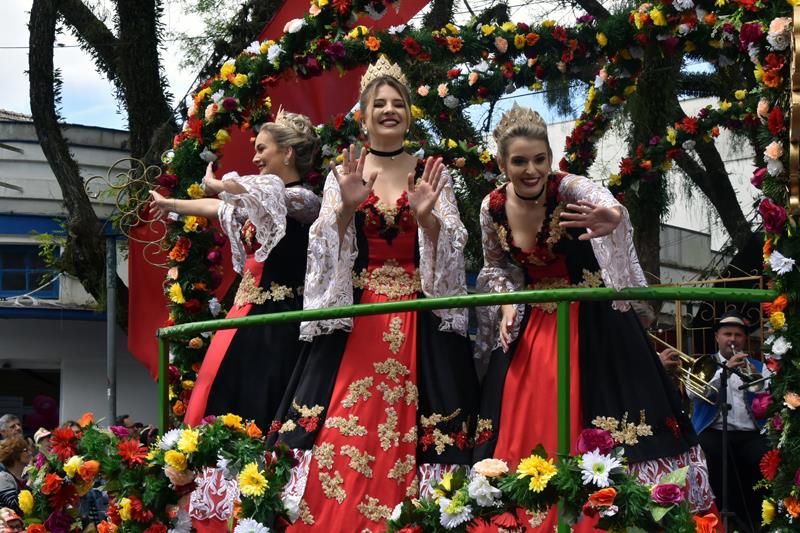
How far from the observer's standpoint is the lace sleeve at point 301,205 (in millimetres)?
5722

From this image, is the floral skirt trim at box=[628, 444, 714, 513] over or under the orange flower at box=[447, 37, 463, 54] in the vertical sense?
under

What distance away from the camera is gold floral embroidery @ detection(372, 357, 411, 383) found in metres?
4.93

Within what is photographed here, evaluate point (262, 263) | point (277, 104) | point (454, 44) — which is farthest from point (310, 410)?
point (277, 104)

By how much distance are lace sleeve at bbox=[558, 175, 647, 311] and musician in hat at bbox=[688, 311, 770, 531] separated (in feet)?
4.23

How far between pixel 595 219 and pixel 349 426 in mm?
1205

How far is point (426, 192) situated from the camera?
4.95 metres

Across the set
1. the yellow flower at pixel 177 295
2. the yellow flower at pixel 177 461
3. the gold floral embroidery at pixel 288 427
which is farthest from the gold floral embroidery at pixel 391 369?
the yellow flower at pixel 177 295

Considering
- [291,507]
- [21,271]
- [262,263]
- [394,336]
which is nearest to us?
[291,507]

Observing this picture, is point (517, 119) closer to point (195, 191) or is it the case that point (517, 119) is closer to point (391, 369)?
point (391, 369)

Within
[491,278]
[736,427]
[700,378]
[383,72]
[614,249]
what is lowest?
[736,427]

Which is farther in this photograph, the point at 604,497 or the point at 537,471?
the point at 537,471

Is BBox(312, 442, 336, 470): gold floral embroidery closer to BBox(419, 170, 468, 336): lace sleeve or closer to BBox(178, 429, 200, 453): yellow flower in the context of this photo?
BBox(178, 429, 200, 453): yellow flower

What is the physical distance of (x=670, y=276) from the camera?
60.8ft

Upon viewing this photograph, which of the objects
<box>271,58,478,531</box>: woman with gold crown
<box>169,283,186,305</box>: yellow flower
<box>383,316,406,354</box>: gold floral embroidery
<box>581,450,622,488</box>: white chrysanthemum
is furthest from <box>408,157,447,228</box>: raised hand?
<box>169,283,186,305</box>: yellow flower
